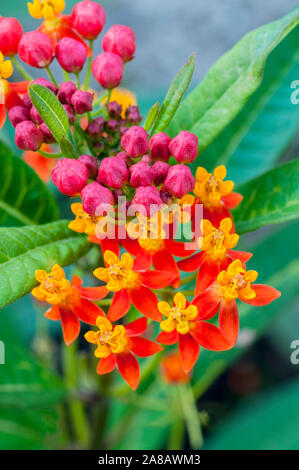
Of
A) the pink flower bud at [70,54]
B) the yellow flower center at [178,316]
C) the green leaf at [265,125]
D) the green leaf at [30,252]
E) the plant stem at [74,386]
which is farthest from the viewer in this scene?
the plant stem at [74,386]

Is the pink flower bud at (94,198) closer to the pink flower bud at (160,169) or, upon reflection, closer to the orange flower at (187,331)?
the pink flower bud at (160,169)

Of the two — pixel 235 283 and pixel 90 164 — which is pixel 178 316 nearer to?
pixel 235 283

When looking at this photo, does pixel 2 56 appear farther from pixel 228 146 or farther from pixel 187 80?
pixel 228 146

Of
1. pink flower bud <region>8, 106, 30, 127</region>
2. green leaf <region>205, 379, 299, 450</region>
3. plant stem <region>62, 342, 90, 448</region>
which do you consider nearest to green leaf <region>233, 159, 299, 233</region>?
pink flower bud <region>8, 106, 30, 127</region>

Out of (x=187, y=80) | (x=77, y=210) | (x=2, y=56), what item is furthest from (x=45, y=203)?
(x=187, y=80)

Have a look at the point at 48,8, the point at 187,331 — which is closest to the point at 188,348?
the point at 187,331

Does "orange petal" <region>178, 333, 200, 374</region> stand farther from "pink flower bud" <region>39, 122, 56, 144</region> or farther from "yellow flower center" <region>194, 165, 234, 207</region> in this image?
"pink flower bud" <region>39, 122, 56, 144</region>

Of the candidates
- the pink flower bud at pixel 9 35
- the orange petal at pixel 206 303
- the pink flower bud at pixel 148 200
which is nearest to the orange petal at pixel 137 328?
the orange petal at pixel 206 303
